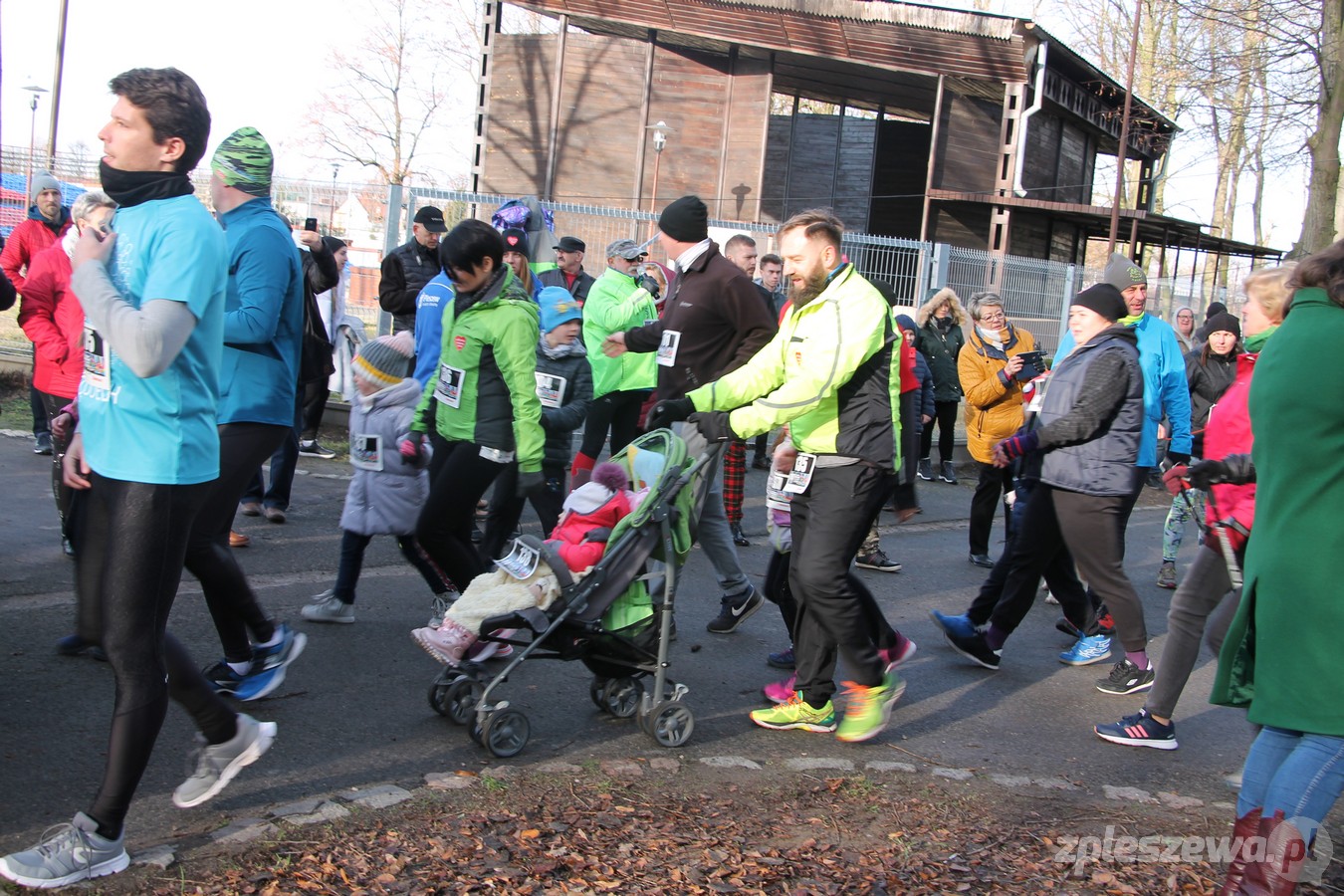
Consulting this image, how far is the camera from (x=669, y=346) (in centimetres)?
592

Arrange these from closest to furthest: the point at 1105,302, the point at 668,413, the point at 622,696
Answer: the point at 668,413 < the point at 622,696 < the point at 1105,302

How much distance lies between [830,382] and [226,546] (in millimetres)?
2310

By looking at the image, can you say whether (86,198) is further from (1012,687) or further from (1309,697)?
(1309,697)

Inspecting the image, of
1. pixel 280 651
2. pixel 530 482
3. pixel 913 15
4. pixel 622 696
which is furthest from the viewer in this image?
pixel 913 15

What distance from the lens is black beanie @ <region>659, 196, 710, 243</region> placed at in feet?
19.3

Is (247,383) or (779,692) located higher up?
(247,383)

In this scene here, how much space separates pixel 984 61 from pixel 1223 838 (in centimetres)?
2121

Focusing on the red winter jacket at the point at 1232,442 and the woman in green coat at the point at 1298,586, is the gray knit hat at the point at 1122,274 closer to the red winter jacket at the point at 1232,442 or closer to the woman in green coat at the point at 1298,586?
the red winter jacket at the point at 1232,442

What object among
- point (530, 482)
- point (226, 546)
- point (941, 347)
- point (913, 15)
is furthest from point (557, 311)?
point (913, 15)

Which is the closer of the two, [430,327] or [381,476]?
[381,476]

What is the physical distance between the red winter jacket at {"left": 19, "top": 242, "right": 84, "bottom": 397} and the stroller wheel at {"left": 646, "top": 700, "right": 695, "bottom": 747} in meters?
4.19

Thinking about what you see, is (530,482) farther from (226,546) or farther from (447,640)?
(226,546)

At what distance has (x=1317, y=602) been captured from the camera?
3076 mm

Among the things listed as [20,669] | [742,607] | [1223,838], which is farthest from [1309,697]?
[20,669]
